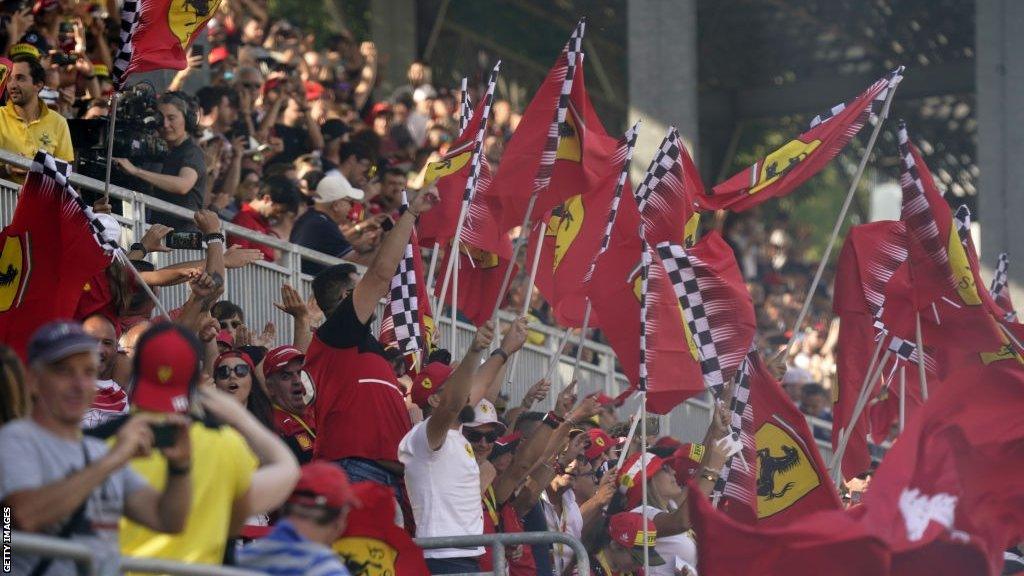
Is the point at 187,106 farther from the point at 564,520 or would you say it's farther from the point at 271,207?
the point at 564,520

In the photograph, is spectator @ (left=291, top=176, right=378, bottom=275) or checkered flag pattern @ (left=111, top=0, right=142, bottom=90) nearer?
checkered flag pattern @ (left=111, top=0, right=142, bottom=90)

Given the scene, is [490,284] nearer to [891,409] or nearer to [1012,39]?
[891,409]

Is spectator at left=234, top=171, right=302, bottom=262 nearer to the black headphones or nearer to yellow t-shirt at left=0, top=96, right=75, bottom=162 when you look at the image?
the black headphones

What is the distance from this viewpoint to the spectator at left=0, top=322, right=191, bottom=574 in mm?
5547

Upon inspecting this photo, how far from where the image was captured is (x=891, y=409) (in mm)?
14969

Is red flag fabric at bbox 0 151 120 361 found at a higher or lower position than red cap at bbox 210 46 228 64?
lower

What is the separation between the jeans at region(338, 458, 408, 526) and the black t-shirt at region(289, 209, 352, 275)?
3605mm

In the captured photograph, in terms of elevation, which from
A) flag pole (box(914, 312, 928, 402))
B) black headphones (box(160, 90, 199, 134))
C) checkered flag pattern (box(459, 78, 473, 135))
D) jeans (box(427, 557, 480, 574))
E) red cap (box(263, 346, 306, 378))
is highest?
checkered flag pattern (box(459, 78, 473, 135))

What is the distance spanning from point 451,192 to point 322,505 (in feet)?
21.3

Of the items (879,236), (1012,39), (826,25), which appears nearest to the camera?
(879,236)

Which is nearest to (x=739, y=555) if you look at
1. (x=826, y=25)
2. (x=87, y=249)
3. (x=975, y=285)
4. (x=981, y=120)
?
(x=87, y=249)

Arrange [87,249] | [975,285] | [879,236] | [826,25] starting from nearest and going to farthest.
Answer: [87,249] → [975,285] → [879,236] → [826,25]

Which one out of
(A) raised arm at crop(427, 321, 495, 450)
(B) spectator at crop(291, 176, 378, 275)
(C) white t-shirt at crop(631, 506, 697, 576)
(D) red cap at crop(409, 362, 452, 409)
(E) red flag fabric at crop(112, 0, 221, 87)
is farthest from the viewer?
(B) spectator at crop(291, 176, 378, 275)

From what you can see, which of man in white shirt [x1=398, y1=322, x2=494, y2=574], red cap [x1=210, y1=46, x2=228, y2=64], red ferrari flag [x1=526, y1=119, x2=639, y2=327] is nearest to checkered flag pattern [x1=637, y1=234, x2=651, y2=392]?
red ferrari flag [x1=526, y1=119, x2=639, y2=327]
